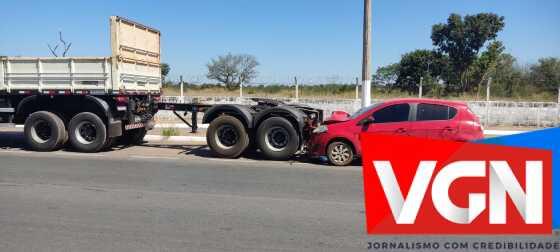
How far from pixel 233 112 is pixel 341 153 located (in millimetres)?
2851

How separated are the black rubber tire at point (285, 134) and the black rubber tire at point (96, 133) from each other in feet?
13.0

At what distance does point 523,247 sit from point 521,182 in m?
0.65

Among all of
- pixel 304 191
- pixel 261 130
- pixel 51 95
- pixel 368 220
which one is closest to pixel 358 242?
pixel 368 220

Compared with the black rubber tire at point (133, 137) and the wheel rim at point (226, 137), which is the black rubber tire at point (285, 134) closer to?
the wheel rim at point (226, 137)

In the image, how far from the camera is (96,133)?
1142cm

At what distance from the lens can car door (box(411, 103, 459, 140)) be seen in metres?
8.96

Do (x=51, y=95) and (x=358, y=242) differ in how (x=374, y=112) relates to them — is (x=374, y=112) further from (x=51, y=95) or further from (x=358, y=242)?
(x=51, y=95)

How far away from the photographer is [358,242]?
188 inches

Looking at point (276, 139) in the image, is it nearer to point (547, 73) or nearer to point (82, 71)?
point (82, 71)

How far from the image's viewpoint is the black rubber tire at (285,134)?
10234 mm

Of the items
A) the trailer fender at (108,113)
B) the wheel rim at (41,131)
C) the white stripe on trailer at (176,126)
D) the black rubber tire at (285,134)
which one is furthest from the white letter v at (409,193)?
the white stripe on trailer at (176,126)

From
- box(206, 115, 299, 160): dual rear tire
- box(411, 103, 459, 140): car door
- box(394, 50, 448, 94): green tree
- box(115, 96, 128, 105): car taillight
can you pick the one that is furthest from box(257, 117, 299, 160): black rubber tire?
box(394, 50, 448, 94): green tree

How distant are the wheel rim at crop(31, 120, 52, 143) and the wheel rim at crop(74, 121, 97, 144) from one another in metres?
0.75

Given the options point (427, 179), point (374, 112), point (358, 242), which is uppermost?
point (374, 112)
